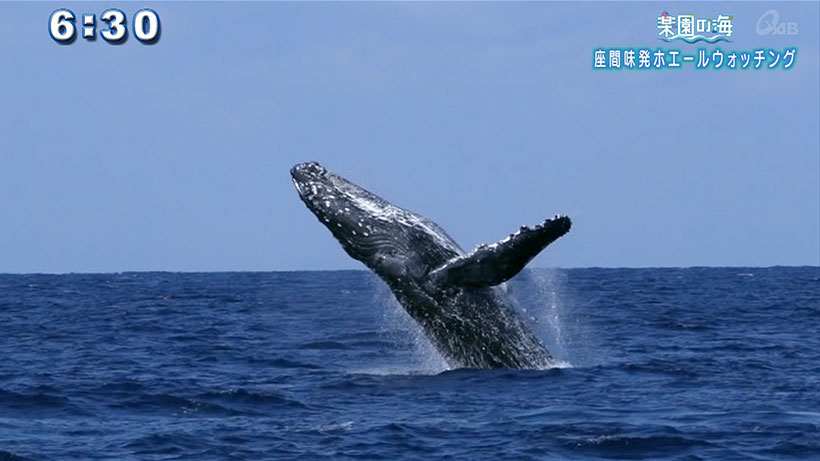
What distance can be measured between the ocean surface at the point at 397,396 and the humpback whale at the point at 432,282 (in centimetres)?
30

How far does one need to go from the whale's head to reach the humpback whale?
0.03 ft

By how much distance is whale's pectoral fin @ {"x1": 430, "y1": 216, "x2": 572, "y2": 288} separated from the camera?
11.7 meters

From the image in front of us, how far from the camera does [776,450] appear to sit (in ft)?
32.8

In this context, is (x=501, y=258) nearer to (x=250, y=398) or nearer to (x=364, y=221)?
(x=364, y=221)

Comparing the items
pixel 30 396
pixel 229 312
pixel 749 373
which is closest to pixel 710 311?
pixel 229 312

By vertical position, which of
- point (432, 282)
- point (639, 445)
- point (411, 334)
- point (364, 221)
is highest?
point (364, 221)

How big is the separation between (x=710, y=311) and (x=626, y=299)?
19.6 feet

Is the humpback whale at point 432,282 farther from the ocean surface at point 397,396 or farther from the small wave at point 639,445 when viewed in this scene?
the small wave at point 639,445

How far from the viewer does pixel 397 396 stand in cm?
1272

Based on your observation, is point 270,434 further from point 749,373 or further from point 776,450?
point 749,373

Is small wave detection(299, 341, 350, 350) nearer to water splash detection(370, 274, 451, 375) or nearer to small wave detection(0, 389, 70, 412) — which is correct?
water splash detection(370, 274, 451, 375)

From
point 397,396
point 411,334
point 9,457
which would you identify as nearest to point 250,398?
point 397,396

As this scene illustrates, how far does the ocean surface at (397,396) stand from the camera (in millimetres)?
10227

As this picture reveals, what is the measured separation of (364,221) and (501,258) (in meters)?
→ 2.18
